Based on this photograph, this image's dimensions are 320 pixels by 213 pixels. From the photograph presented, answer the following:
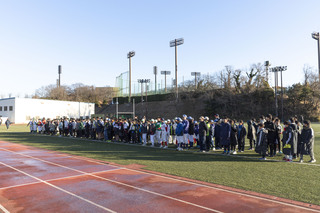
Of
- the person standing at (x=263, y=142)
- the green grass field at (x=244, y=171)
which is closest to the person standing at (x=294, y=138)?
the green grass field at (x=244, y=171)

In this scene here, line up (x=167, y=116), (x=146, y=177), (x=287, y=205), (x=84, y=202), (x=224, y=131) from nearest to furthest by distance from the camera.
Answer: (x=287, y=205) → (x=84, y=202) → (x=146, y=177) → (x=224, y=131) → (x=167, y=116)

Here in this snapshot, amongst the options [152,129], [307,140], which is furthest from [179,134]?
[307,140]

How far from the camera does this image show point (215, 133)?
43.3 ft

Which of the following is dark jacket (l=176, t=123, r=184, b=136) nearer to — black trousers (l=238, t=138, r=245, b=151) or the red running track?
black trousers (l=238, t=138, r=245, b=151)

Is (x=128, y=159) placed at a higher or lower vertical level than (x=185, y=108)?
lower

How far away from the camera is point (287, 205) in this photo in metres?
5.29

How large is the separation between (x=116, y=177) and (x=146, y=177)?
100 centimetres

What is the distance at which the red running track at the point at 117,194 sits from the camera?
5.29 meters

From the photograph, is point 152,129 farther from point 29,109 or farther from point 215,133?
point 29,109

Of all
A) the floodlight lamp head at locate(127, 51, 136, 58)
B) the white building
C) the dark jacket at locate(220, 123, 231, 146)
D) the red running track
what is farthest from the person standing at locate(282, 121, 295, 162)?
the floodlight lamp head at locate(127, 51, 136, 58)

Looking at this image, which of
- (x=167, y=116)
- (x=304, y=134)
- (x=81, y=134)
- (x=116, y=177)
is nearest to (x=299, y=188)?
(x=304, y=134)

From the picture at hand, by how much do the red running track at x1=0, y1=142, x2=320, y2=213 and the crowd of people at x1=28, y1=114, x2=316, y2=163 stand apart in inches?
194

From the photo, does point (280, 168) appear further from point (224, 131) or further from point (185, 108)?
point (185, 108)

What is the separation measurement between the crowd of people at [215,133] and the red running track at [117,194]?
4935mm
